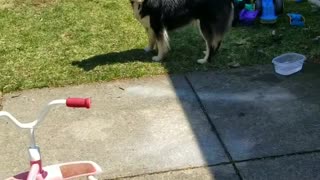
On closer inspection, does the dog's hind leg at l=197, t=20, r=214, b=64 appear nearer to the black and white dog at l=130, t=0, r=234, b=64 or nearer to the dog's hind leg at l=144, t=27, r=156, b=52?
the black and white dog at l=130, t=0, r=234, b=64

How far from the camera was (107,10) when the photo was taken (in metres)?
7.69

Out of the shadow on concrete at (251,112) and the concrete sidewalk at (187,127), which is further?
the shadow on concrete at (251,112)

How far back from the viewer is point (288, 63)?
520cm

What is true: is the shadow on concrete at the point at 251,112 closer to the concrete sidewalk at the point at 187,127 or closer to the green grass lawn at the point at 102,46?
the concrete sidewalk at the point at 187,127

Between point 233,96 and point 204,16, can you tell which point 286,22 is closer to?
point 204,16

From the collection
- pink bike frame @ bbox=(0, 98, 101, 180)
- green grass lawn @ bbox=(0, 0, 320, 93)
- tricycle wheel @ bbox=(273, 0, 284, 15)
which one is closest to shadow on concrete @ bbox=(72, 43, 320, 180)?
green grass lawn @ bbox=(0, 0, 320, 93)

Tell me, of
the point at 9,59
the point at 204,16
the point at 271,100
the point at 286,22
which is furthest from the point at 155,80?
the point at 286,22

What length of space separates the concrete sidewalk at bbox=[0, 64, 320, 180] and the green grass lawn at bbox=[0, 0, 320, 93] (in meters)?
0.28

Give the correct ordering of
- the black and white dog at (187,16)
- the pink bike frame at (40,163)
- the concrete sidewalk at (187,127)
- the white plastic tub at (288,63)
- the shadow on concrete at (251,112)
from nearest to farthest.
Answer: the pink bike frame at (40,163), the concrete sidewalk at (187,127), the shadow on concrete at (251,112), the white plastic tub at (288,63), the black and white dog at (187,16)

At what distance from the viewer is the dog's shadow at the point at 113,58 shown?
5764 millimetres

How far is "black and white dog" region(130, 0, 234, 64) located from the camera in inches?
212

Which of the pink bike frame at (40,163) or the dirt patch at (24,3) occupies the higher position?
the pink bike frame at (40,163)

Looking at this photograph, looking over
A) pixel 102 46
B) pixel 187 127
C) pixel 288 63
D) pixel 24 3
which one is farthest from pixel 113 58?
pixel 24 3

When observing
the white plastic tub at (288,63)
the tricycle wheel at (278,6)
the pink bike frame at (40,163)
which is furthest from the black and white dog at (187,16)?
the pink bike frame at (40,163)
